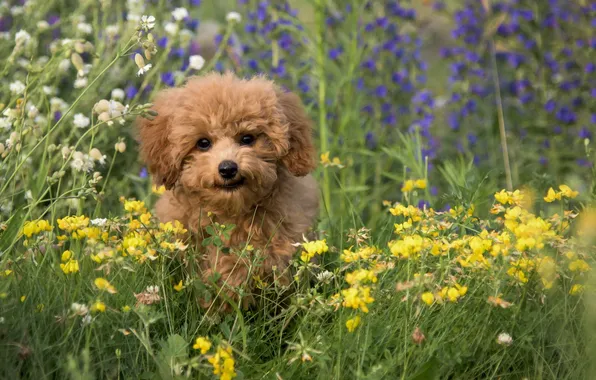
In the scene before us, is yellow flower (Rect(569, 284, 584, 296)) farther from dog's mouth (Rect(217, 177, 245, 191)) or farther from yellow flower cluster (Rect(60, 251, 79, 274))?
yellow flower cluster (Rect(60, 251, 79, 274))

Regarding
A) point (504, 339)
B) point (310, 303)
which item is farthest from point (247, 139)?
point (504, 339)

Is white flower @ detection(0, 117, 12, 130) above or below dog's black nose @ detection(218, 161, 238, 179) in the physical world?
above

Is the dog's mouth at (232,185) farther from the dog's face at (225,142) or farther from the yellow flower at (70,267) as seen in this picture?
the yellow flower at (70,267)

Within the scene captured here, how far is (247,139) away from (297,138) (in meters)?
0.23

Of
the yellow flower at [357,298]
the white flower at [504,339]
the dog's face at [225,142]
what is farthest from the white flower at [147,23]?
the white flower at [504,339]

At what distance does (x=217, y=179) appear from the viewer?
128 inches

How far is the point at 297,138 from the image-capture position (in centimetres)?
355

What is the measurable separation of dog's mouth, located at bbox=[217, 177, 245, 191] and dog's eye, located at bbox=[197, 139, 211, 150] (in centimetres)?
22

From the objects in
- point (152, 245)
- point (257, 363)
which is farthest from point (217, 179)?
point (257, 363)

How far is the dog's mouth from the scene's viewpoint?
326cm

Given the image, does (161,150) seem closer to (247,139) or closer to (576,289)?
(247,139)

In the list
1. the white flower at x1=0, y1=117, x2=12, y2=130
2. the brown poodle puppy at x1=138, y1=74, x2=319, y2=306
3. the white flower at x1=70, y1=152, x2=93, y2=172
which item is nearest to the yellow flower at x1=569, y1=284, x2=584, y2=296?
the brown poodle puppy at x1=138, y1=74, x2=319, y2=306

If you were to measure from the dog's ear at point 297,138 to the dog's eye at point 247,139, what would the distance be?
0.15 m

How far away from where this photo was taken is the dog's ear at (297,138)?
3475mm
